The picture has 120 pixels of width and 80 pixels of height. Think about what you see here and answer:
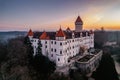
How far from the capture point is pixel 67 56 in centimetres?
910

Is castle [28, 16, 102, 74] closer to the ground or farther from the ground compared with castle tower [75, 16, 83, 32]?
closer to the ground

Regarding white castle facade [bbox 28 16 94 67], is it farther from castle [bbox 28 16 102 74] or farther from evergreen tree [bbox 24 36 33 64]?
evergreen tree [bbox 24 36 33 64]

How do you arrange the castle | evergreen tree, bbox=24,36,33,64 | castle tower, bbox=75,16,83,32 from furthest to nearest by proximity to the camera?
castle tower, bbox=75,16,83,32 < evergreen tree, bbox=24,36,33,64 < the castle

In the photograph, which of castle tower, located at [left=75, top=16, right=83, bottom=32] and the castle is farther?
castle tower, located at [left=75, top=16, right=83, bottom=32]

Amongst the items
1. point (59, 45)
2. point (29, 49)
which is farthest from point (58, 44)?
point (29, 49)

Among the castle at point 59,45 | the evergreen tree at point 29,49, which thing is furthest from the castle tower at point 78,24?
the evergreen tree at point 29,49

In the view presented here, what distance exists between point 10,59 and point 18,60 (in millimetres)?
369

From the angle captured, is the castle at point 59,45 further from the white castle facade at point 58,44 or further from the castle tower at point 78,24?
the castle tower at point 78,24

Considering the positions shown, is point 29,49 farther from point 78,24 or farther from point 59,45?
point 78,24

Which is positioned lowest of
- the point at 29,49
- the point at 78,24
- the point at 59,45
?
the point at 29,49

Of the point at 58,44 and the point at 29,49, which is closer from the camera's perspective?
the point at 58,44

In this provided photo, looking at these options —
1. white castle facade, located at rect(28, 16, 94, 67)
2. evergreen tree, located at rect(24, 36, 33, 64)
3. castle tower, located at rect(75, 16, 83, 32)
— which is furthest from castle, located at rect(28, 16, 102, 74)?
castle tower, located at rect(75, 16, 83, 32)

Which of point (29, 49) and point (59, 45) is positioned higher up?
point (59, 45)

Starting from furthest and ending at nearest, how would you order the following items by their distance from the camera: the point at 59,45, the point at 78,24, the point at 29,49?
the point at 78,24, the point at 29,49, the point at 59,45
